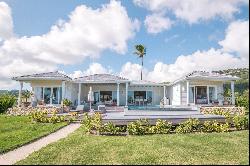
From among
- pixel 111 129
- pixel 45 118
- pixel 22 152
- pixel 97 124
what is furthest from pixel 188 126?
pixel 45 118

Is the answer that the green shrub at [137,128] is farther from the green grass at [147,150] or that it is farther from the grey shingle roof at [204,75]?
the grey shingle roof at [204,75]

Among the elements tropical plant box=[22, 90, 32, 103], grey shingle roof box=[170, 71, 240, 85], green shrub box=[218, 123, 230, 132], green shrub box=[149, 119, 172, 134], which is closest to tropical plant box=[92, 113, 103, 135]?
green shrub box=[149, 119, 172, 134]

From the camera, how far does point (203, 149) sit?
10375 mm

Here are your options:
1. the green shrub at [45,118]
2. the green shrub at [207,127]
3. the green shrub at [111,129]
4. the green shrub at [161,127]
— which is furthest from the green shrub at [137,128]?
the green shrub at [45,118]

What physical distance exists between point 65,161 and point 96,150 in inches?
64.1

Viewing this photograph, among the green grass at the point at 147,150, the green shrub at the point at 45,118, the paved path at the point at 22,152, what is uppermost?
the green shrub at the point at 45,118

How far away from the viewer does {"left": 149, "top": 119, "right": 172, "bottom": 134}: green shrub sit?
14188 mm

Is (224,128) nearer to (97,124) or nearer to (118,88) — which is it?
(97,124)

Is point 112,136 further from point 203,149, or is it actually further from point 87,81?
point 87,81

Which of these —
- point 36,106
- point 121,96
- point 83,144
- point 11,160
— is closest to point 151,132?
point 83,144

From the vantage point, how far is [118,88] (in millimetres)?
32344

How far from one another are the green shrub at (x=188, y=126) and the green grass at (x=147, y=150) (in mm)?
1270

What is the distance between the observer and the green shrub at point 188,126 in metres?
14.4

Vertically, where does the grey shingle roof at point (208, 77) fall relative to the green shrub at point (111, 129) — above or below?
above
